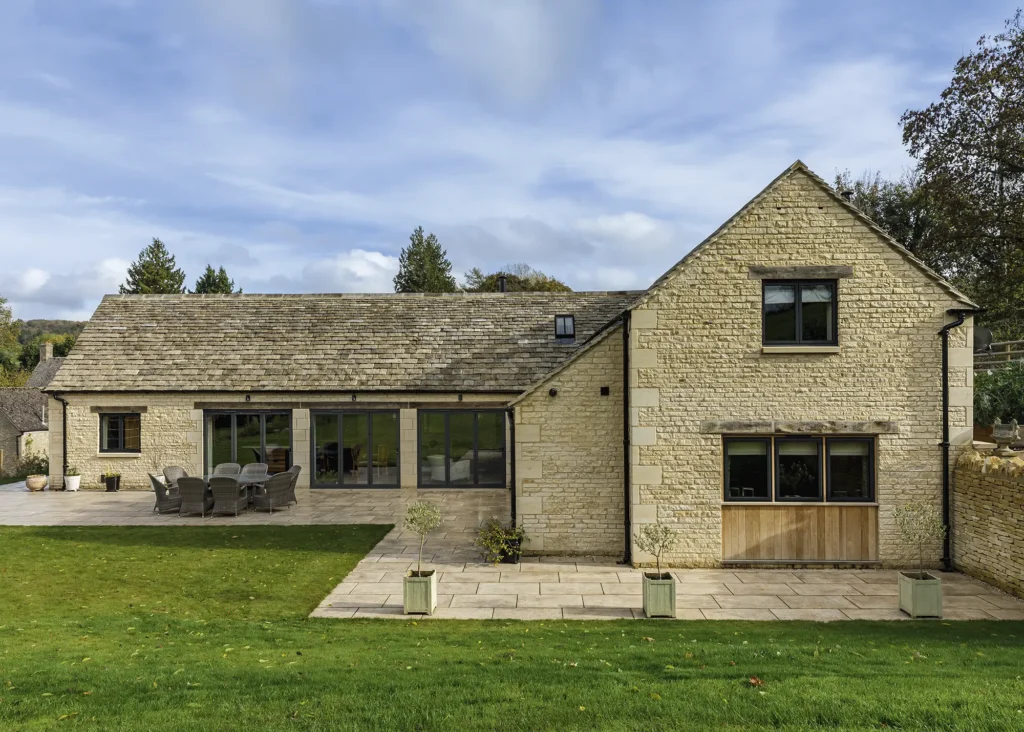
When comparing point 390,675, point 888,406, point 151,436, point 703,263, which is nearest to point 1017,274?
point 888,406

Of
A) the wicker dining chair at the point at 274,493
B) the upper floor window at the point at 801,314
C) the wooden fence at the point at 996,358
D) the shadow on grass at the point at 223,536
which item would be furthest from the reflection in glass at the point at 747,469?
the wooden fence at the point at 996,358

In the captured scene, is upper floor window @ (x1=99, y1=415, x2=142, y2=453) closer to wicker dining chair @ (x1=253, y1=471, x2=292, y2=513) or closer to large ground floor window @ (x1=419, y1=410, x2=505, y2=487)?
wicker dining chair @ (x1=253, y1=471, x2=292, y2=513)

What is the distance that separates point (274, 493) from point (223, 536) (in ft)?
9.45

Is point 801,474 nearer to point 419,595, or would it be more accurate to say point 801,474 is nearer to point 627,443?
point 627,443

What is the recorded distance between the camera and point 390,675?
6641mm

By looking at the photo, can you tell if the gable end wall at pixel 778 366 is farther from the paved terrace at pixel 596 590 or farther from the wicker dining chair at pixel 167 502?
the wicker dining chair at pixel 167 502

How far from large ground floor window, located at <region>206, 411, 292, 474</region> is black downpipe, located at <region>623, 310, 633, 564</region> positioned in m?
12.8

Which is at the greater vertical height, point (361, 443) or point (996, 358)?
point (996, 358)

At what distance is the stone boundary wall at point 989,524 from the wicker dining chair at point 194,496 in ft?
54.7

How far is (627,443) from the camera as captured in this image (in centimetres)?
1259

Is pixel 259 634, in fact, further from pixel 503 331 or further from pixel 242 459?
Answer: pixel 503 331

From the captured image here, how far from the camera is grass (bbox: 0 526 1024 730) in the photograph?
5559 millimetres

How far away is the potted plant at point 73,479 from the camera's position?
2080cm

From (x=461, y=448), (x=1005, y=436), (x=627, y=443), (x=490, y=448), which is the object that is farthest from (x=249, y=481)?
(x=1005, y=436)
